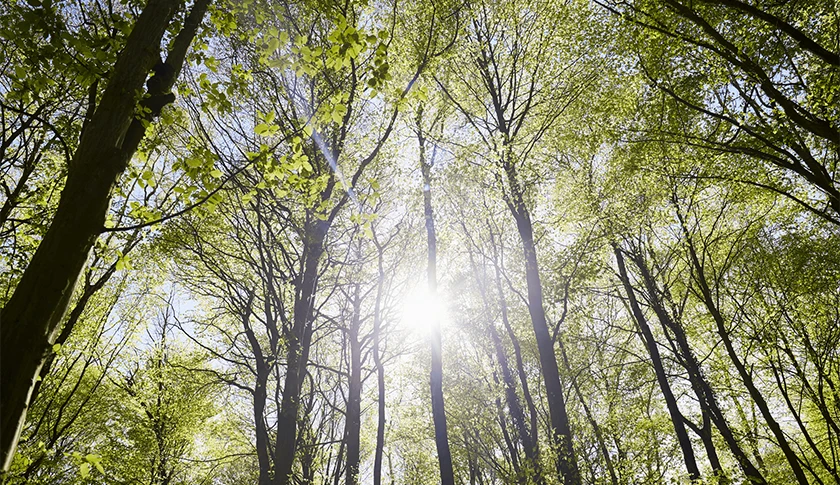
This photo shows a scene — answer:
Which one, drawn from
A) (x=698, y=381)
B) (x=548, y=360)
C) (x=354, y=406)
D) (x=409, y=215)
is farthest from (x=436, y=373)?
(x=698, y=381)

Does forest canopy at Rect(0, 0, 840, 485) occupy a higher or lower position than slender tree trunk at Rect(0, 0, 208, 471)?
higher

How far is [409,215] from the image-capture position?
11.3 metres

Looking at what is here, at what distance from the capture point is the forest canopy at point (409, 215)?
241cm

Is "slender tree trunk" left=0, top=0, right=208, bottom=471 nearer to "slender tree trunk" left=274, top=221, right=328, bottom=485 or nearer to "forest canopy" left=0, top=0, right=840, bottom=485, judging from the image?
"forest canopy" left=0, top=0, right=840, bottom=485

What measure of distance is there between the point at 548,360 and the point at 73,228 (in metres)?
7.15

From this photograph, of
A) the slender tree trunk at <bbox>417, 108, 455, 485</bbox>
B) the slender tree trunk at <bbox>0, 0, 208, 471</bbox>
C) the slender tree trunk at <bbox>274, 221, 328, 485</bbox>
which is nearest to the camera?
the slender tree trunk at <bbox>0, 0, 208, 471</bbox>

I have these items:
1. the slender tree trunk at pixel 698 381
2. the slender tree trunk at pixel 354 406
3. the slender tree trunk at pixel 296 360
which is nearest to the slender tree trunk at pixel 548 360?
the slender tree trunk at pixel 698 381

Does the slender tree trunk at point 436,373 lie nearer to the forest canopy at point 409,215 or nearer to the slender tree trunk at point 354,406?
the forest canopy at point 409,215

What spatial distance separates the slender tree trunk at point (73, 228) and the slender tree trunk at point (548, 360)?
6.87m

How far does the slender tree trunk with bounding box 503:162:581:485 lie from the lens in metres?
6.63

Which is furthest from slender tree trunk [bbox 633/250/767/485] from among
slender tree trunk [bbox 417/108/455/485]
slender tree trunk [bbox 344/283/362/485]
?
slender tree trunk [bbox 344/283/362/485]

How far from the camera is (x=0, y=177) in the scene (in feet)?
16.7

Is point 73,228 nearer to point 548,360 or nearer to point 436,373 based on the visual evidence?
point 548,360

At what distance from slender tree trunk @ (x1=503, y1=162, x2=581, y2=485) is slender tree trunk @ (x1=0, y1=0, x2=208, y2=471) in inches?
271
